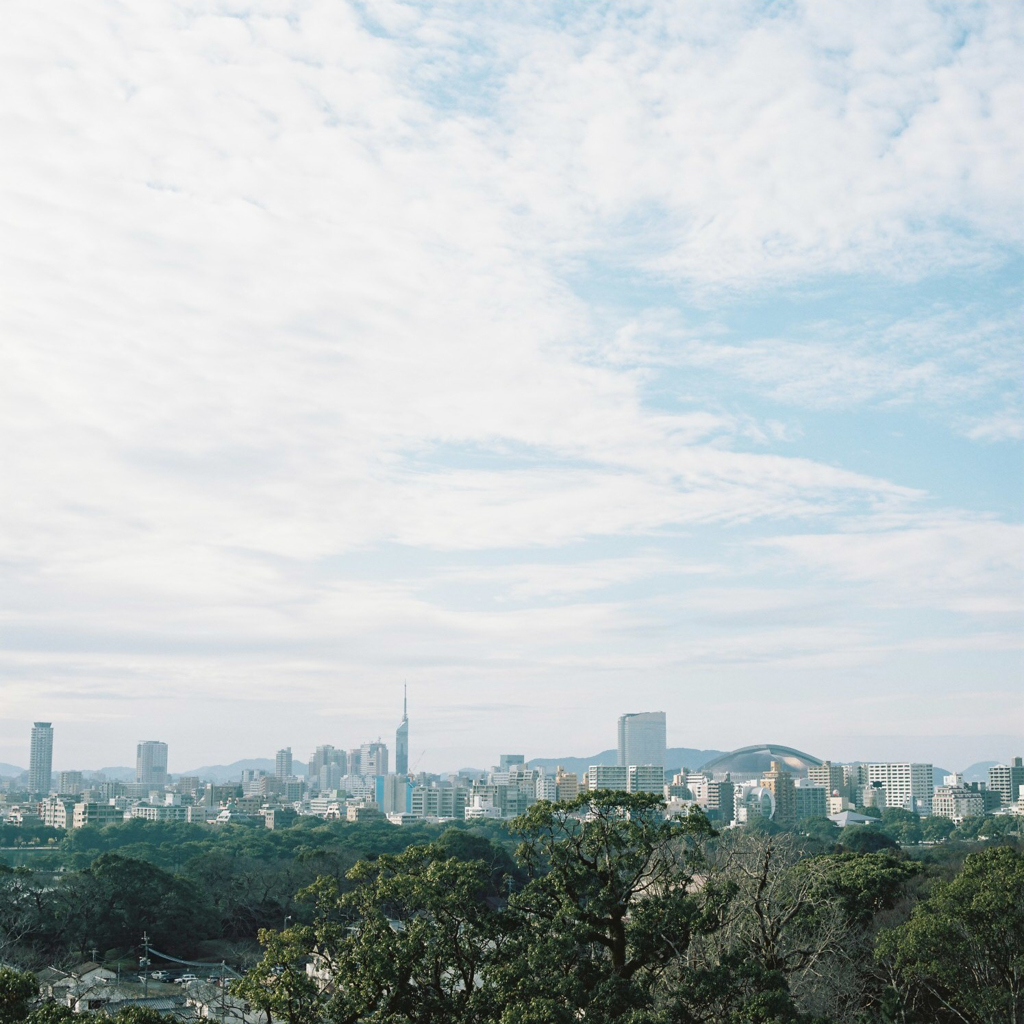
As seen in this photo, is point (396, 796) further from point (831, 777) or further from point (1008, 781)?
point (1008, 781)

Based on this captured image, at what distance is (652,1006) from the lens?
13492 mm

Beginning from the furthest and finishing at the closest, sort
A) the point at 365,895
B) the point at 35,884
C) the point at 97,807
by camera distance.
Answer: the point at 97,807 < the point at 35,884 < the point at 365,895

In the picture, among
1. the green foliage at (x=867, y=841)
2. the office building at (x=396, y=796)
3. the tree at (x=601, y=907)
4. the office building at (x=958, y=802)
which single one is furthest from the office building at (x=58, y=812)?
the tree at (x=601, y=907)

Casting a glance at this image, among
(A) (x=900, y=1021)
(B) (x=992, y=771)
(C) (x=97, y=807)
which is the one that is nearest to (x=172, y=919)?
(A) (x=900, y=1021)

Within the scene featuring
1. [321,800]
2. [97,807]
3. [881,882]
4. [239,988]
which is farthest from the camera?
[321,800]

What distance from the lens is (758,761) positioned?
190 m

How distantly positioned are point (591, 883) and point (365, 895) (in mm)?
2710

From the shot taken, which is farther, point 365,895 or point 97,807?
point 97,807

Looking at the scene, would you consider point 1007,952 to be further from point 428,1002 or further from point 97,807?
point 97,807

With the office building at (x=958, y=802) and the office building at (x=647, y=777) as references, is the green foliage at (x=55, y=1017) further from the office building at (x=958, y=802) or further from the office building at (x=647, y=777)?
the office building at (x=647, y=777)

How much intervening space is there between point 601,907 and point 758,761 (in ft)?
608

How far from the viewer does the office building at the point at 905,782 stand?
15675 cm

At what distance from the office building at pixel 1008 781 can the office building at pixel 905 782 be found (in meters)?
9.60

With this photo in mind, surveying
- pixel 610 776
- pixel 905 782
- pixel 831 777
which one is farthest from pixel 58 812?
pixel 905 782
